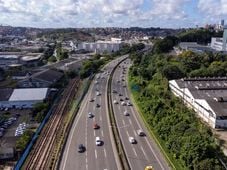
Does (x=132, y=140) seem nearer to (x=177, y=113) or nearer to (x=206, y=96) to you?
(x=177, y=113)

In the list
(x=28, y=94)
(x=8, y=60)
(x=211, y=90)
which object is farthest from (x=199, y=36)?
(x=28, y=94)

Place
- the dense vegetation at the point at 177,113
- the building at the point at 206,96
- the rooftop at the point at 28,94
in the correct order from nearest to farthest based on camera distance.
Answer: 1. the dense vegetation at the point at 177,113
2. the building at the point at 206,96
3. the rooftop at the point at 28,94

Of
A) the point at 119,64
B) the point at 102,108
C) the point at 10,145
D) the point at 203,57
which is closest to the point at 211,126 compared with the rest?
the point at 102,108

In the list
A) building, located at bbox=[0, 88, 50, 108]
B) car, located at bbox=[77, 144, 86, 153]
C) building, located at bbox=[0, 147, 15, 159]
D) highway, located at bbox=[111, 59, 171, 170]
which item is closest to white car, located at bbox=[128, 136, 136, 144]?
highway, located at bbox=[111, 59, 171, 170]

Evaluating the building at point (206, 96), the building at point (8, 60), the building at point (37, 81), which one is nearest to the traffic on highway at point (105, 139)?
the building at point (206, 96)

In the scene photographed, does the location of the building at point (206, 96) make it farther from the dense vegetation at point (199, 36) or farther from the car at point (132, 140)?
the dense vegetation at point (199, 36)

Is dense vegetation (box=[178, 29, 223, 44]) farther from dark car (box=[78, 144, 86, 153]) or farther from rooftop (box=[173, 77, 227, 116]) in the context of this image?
dark car (box=[78, 144, 86, 153])
